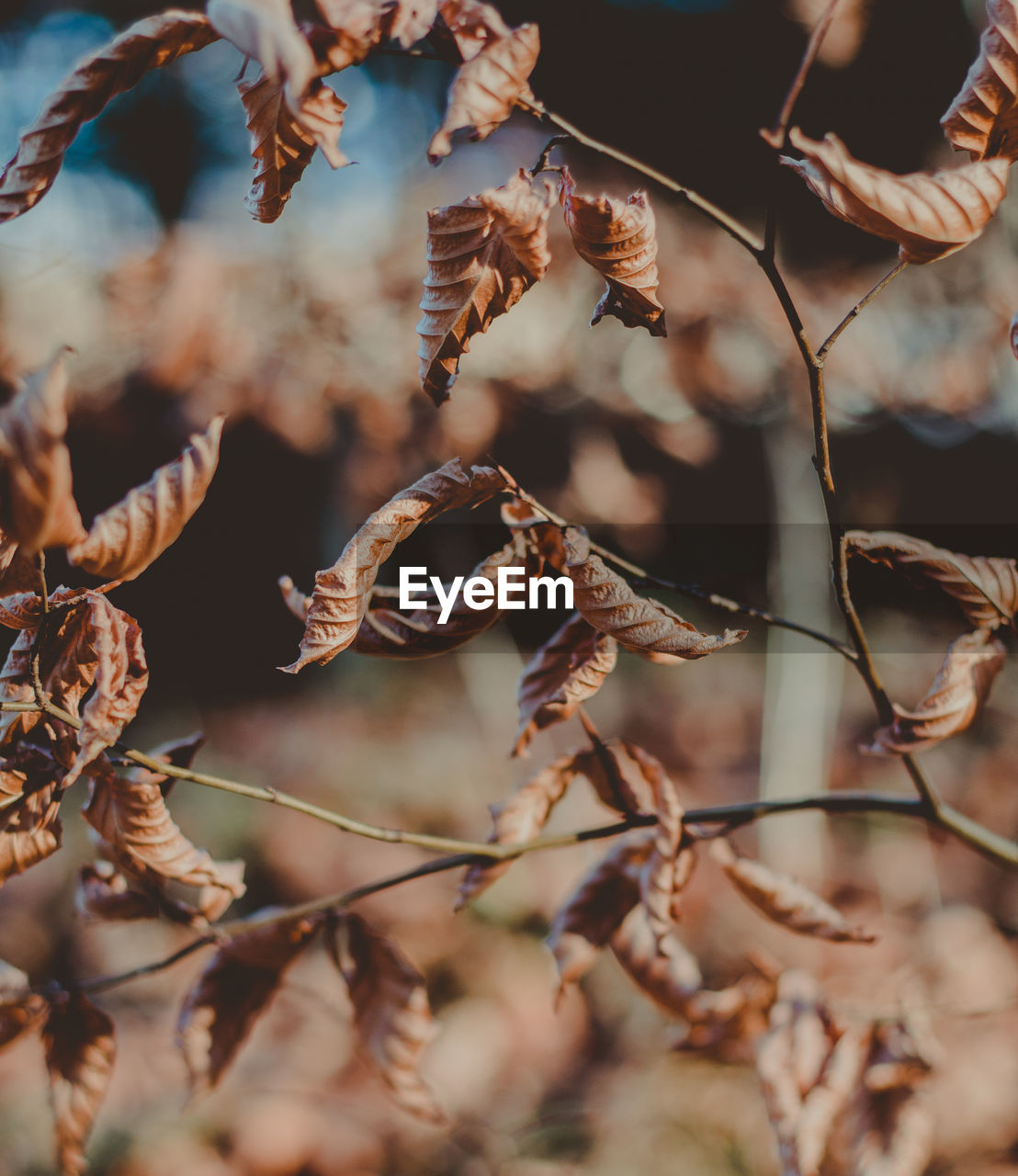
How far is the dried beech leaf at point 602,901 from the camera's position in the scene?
21.2 inches

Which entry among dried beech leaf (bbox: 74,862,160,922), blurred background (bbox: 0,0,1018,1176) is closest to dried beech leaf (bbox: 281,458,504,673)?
dried beech leaf (bbox: 74,862,160,922)

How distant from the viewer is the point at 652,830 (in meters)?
0.55

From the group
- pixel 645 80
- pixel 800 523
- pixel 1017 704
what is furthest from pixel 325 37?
pixel 645 80

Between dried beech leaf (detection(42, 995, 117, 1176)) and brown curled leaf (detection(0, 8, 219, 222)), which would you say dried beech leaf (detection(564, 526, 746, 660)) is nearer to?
brown curled leaf (detection(0, 8, 219, 222))

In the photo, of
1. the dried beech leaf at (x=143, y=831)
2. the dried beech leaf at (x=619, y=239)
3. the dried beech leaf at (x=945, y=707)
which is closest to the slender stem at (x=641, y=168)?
the dried beech leaf at (x=619, y=239)

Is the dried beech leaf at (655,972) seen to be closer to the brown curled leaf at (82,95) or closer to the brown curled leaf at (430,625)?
the brown curled leaf at (430,625)

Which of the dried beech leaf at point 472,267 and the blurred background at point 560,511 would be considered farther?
the blurred background at point 560,511

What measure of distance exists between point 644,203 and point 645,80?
274cm

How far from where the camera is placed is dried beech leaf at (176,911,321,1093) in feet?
1.72

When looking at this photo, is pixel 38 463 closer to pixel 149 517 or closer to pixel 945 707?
pixel 149 517

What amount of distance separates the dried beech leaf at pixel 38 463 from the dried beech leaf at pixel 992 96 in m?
0.36

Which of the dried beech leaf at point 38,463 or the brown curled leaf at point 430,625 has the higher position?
the dried beech leaf at point 38,463

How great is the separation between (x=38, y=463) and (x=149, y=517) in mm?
53

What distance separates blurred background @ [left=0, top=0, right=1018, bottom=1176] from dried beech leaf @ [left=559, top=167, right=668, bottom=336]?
1.48 metres
